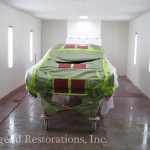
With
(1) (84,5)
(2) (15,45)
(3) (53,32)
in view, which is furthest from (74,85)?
(3) (53,32)

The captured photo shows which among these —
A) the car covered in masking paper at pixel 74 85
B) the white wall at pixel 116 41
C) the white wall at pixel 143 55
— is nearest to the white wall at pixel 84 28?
the white wall at pixel 116 41

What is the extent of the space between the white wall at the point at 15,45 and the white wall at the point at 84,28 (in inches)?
65.0

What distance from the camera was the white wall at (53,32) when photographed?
10820 mm

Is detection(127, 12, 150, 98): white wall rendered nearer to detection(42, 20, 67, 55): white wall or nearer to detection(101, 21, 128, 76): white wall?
detection(101, 21, 128, 76): white wall

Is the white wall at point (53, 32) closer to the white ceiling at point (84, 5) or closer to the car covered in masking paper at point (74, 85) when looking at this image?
the white ceiling at point (84, 5)

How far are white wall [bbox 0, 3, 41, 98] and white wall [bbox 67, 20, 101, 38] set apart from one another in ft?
5.42

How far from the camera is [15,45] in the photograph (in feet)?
23.8

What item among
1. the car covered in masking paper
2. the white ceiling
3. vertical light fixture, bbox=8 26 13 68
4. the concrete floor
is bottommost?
the concrete floor

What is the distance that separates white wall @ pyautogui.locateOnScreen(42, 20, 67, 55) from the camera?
10820 mm

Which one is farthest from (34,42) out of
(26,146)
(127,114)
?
(26,146)

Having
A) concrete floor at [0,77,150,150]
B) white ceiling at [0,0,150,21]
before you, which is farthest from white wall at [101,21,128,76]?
concrete floor at [0,77,150,150]

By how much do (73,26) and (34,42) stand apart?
1966 millimetres

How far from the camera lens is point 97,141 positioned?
3.71 meters

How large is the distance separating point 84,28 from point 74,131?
7.09 meters
